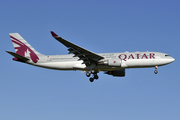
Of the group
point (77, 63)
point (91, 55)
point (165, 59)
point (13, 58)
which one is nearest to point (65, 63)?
point (77, 63)

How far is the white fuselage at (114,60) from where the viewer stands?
42969mm

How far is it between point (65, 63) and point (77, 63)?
1.85 m

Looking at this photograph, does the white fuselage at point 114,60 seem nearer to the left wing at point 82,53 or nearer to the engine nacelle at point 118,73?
the left wing at point 82,53

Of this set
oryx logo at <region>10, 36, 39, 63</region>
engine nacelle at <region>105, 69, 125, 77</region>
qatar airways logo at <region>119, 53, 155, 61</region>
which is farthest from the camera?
engine nacelle at <region>105, 69, 125, 77</region>

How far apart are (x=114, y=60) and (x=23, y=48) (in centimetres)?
1576

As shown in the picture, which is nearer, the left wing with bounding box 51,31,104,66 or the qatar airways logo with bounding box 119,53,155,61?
the left wing with bounding box 51,31,104,66

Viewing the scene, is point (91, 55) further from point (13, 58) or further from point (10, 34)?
point (10, 34)

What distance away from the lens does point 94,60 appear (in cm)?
4288

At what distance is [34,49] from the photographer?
48.2 meters

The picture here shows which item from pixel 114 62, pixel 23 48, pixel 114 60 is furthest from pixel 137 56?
pixel 23 48

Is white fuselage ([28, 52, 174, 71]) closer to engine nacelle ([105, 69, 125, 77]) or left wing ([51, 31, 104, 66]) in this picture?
left wing ([51, 31, 104, 66])

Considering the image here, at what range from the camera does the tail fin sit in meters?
46.9

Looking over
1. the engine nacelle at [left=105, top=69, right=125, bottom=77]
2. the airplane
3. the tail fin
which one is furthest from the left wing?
the tail fin

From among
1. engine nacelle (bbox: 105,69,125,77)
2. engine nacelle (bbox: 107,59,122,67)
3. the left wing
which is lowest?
engine nacelle (bbox: 105,69,125,77)
